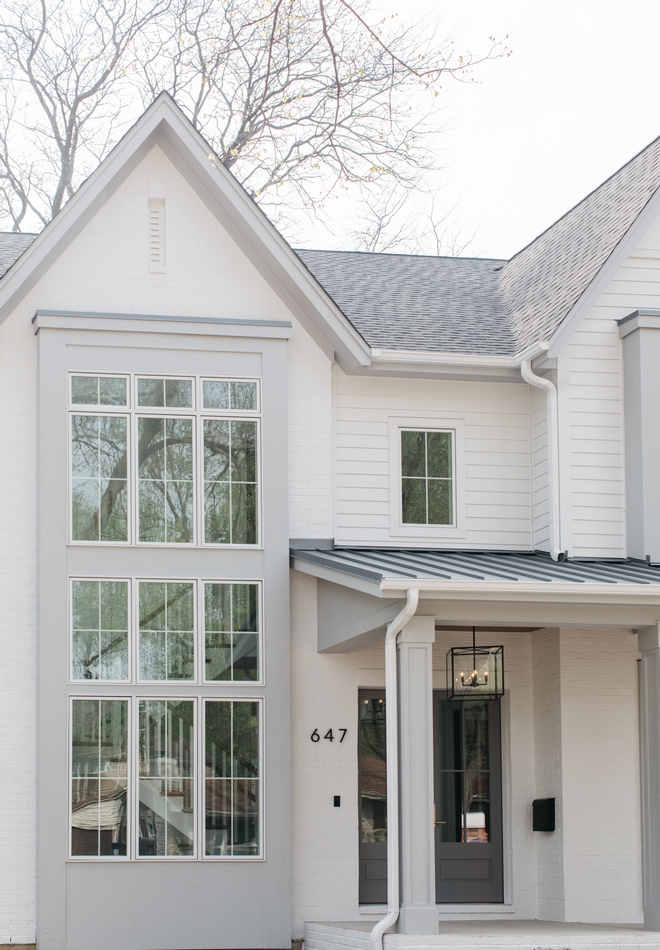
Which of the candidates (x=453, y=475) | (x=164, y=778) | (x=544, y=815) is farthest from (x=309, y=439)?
(x=544, y=815)

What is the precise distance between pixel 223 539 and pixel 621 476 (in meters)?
4.10

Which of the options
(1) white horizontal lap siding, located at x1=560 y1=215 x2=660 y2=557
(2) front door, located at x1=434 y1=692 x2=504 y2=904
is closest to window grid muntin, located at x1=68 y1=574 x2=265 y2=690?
(2) front door, located at x1=434 y1=692 x2=504 y2=904

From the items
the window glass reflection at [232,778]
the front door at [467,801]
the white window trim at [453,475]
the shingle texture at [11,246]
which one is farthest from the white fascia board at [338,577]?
the shingle texture at [11,246]

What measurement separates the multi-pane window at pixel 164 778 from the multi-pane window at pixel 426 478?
8.98 ft

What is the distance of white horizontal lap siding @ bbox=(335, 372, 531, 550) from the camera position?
12.6m

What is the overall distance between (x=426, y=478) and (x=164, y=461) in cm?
277

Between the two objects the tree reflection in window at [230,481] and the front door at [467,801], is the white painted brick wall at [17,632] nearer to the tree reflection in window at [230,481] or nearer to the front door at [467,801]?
the tree reflection in window at [230,481]

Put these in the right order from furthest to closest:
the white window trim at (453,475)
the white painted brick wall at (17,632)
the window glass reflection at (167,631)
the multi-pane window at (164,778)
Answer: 1. the white window trim at (453,475)
2. the window glass reflection at (167,631)
3. the multi-pane window at (164,778)
4. the white painted brick wall at (17,632)

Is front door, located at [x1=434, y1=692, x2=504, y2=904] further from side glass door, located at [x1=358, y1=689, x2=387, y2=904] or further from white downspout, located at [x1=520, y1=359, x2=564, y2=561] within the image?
white downspout, located at [x1=520, y1=359, x2=564, y2=561]

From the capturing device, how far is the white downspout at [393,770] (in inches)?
382

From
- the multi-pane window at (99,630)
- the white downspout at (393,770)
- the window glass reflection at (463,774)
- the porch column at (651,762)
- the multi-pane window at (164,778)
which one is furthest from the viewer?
the window glass reflection at (463,774)

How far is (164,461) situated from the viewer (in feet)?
38.9

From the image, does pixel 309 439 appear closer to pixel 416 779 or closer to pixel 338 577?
pixel 338 577

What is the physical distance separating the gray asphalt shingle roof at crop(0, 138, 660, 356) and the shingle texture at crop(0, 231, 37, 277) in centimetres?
1
